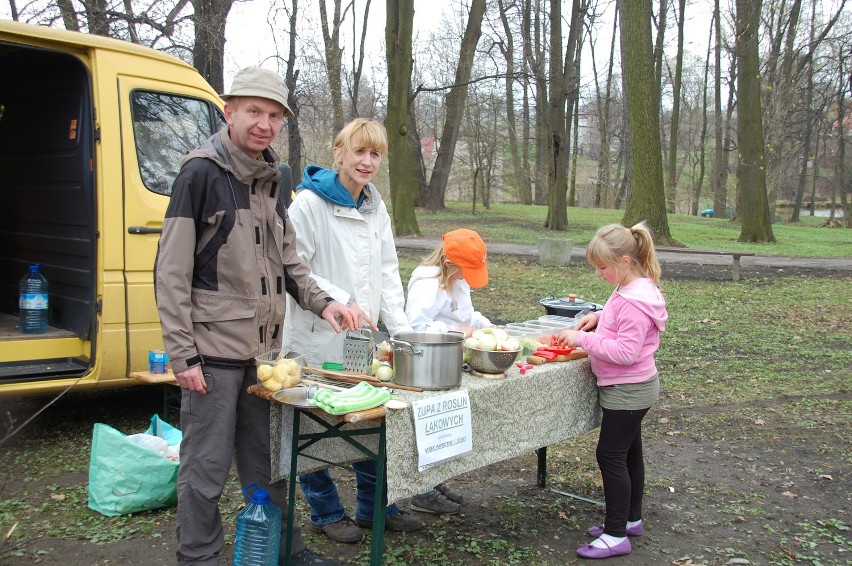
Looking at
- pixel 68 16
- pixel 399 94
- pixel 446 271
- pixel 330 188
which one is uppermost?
pixel 68 16

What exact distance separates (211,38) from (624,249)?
35.0 feet

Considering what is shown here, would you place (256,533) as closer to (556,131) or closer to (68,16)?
(68,16)

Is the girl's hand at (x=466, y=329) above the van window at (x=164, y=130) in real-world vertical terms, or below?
below

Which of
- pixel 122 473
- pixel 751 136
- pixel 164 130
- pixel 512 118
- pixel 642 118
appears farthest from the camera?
pixel 512 118

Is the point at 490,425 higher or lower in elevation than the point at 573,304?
lower

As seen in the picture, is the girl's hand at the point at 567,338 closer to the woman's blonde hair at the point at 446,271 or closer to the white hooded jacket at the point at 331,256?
the woman's blonde hair at the point at 446,271

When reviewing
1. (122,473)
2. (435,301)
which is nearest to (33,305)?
(122,473)

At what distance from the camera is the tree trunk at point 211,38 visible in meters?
12.3

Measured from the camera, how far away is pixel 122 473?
12.8ft

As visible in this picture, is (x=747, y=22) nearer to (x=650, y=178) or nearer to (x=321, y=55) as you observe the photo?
(x=650, y=178)

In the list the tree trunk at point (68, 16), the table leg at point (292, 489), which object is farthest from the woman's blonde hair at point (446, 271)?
the tree trunk at point (68, 16)

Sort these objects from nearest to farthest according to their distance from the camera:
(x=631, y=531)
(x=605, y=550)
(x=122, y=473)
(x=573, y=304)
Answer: (x=605, y=550)
(x=631, y=531)
(x=122, y=473)
(x=573, y=304)

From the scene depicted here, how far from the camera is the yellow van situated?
4.73 metres

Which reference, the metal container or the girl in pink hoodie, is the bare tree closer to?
the girl in pink hoodie
